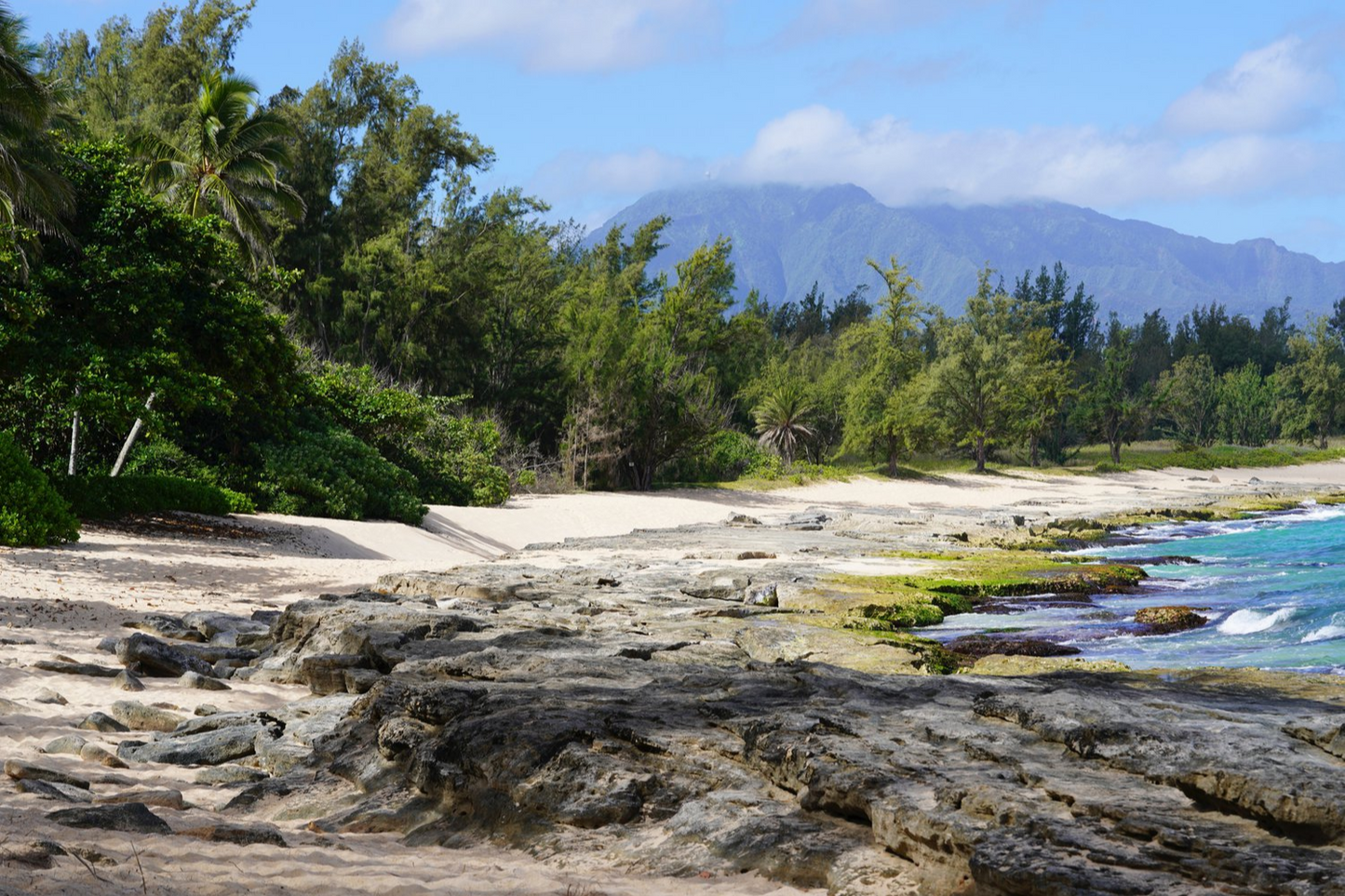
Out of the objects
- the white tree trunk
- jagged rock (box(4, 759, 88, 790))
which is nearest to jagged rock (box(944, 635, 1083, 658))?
jagged rock (box(4, 759, 88, 790))

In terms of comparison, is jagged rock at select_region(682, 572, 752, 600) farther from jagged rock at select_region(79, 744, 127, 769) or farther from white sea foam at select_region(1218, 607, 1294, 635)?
jagged rock at select_region(79, 744, 127, 769)

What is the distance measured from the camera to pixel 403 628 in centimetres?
959

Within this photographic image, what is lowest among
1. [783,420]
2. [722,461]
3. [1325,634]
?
[1325,634]

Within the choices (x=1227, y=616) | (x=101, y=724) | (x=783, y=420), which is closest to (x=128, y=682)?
(x=101, y=724)

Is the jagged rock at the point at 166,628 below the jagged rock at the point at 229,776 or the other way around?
the other way around

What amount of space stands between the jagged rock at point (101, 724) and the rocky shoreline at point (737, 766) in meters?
0.02

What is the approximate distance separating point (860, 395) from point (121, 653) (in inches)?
1633

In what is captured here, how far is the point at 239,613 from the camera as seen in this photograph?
12.3 m

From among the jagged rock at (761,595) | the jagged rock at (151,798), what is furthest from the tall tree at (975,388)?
the jagged rock at (151,798)

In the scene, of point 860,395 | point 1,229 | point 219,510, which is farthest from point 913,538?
point 860,395

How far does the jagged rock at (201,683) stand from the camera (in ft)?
28.6

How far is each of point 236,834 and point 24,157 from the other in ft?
50.2

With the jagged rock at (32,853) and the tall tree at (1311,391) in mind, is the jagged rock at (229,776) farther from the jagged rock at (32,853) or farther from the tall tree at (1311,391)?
the tall tree at (1311,391)

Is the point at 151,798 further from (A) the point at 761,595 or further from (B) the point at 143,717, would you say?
(A) the point at 761,595
